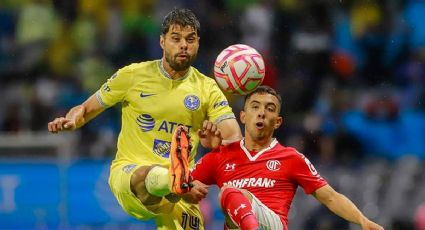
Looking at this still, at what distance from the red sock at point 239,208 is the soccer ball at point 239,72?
1.01m

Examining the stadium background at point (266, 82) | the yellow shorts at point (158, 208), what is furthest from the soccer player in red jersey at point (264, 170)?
the stadium background at point (266, 82)

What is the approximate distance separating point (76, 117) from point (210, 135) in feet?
4.09

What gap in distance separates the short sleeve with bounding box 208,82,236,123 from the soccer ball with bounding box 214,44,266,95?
180 mm

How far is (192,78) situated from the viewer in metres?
10.3

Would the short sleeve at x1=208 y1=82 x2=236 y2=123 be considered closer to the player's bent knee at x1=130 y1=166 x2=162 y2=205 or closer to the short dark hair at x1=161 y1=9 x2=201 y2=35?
the short dark hair at x1=161 y1=9 x2=201 y2=35

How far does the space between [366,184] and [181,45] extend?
5853mm

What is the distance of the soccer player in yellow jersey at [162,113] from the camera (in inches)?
394

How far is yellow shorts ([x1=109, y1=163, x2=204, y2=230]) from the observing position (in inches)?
398

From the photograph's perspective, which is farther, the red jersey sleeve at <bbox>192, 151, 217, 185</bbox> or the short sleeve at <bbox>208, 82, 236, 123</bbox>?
the short sleeve at <bbox>208, 82, 236, 123</bbox>

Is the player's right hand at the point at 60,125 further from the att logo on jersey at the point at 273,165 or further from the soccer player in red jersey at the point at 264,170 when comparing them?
the att logo on jersey at the point at 273,165

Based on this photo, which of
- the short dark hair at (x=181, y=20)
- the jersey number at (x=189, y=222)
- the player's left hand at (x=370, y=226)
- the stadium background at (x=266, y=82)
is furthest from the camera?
the stadium background at (x=266, y=82)

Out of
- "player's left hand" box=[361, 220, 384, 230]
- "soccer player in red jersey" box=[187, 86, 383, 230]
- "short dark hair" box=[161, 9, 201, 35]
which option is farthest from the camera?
"short dark hair" box=[161, 9, 201, 35]

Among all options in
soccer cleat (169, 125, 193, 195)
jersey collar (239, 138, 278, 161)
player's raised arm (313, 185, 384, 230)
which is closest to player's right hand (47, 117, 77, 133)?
soccer cleat (169, 125, 193, 195)

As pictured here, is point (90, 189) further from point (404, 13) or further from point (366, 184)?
point (404, 13)
